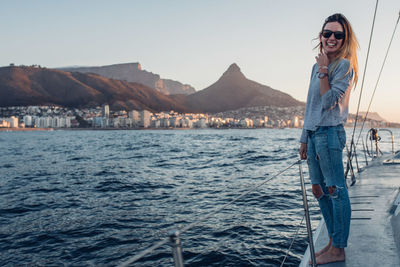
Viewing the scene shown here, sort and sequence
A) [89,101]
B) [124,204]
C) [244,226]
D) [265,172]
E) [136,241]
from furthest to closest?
[89,101] → [265,172] → [124,204] → [244,226] → [136,241]

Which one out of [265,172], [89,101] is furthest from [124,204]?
[89,101]

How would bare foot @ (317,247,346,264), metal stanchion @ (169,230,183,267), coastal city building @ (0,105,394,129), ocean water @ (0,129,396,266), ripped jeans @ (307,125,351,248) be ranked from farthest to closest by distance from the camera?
coastal city building @ (0,105,394,129)
ocean water @ (0,129,396,266)
bare foot @ (317,247,346,264)
ripped jeans @ (307,125,351,248)
metal stanchion @ (169,230,183,267)

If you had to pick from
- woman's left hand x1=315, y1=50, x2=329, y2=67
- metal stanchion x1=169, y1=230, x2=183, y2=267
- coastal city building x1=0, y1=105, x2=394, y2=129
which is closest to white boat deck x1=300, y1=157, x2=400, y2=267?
woman's left hand x1=315, y1=50, x2=329, y2=67

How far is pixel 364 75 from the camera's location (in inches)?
173

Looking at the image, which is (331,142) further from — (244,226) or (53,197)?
(53,197)

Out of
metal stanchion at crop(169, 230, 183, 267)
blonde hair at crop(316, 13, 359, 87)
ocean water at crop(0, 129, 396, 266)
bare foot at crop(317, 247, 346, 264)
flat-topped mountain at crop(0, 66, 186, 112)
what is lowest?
ocean water at crop(0, 129, 396, 266)

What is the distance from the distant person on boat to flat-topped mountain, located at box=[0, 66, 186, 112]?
516 ft

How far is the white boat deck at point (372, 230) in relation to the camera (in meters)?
2.27

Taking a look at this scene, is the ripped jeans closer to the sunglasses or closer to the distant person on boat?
the distant person on boat

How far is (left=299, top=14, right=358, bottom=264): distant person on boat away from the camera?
2.06 metres

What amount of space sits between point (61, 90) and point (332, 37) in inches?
6549

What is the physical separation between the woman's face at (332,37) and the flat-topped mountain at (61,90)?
157 m

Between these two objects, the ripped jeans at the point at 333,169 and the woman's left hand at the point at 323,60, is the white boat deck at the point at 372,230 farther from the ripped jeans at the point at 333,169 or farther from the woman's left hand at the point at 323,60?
the woman's left hand at the point at 323,60

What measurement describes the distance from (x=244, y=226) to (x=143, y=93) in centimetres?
17462
